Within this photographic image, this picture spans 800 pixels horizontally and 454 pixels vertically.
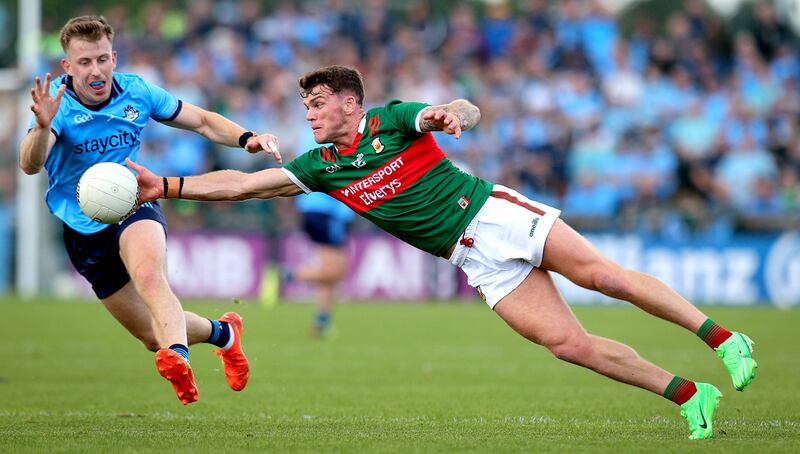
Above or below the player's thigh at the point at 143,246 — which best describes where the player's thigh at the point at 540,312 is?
below

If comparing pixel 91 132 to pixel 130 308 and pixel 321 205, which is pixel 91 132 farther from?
pixel 321 205

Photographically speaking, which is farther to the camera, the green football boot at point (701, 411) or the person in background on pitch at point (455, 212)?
the person in background on pitch at point (455, 212)

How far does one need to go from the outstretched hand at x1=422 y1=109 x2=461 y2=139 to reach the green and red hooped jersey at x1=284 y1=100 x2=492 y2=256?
0.34m

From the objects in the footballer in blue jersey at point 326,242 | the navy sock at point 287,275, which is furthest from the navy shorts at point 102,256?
the navy sock at point 287,275

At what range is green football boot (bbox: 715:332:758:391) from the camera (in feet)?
22.1

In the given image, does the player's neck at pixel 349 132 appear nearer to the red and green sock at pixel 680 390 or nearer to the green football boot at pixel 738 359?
the red and green sock at pixel 680 390

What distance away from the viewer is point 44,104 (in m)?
7.39

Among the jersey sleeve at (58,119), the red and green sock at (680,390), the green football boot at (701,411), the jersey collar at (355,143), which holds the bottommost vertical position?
the green football boot at (701,411)

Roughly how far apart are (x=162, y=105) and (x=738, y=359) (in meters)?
4.40

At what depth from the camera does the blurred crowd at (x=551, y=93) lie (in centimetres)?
2158

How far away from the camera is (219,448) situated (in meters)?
6.64

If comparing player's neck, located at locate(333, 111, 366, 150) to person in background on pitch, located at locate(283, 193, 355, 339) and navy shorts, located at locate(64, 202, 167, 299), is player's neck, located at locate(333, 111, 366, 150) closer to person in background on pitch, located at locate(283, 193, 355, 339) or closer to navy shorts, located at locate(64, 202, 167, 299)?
navy shorts, located at locate(64, 202, 167, 299)

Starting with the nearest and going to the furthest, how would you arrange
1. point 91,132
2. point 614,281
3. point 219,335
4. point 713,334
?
Answer: point 713,334 < point 614,281 < point 91,132 < point 219,335

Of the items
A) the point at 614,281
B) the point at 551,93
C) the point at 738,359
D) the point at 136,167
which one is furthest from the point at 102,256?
the point at 551,93
